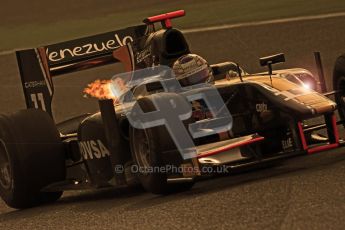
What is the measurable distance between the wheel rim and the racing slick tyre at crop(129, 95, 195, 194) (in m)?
1.44

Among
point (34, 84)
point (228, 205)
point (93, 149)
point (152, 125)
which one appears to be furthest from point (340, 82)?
point (34, 84)

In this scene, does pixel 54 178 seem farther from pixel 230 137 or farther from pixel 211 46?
pixel 211 46

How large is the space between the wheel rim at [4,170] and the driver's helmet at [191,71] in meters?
1.52

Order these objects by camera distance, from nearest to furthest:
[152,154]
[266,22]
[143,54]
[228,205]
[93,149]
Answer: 1. [228,205]
2. [152,154]
3. [93,149]
4. [143,54]
5. [266,22]

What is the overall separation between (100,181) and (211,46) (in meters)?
8.05

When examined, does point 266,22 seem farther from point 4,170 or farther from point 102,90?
point 4,170

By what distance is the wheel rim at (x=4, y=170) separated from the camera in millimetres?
7924

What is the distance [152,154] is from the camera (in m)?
6.65

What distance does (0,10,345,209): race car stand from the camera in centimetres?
676

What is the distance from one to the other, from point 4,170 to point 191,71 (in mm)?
1732

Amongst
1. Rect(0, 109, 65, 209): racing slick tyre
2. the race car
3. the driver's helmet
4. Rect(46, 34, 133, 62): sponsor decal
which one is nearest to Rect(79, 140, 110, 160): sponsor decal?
the race car

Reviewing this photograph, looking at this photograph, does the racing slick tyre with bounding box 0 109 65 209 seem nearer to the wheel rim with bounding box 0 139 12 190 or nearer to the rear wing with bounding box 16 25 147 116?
the wheel rim with bounding box 0 139 12 190

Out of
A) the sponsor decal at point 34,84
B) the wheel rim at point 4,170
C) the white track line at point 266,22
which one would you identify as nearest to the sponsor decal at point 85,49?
the sponsor decal at point 34,84

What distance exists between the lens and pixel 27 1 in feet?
63.6
